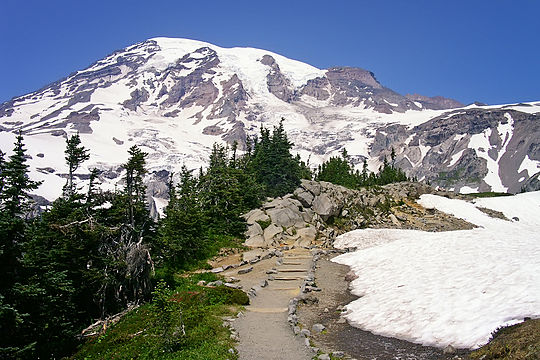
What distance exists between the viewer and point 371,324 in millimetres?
15141

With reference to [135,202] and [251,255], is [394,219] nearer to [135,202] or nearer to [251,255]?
[251,255]

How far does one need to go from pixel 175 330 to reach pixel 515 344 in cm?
1085

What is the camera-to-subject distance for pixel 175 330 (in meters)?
13.9

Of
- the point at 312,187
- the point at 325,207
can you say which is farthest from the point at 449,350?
the point at 312,187

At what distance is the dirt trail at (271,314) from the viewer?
12555 mm

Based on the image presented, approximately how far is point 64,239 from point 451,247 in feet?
75.5

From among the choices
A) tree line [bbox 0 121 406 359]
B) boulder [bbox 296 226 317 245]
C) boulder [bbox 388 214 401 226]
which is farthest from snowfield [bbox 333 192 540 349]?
boulder [bbox 388 214 401 226]

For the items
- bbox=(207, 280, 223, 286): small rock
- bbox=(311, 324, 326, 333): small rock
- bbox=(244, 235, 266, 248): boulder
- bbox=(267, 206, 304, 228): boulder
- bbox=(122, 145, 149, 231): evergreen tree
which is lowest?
bbox=(311, 324, 326, 333): small rock

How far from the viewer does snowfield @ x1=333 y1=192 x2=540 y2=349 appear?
1225 cm

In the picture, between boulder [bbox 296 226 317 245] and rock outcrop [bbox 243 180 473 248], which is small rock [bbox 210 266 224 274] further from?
boulder [bbox 296 226 317 245]

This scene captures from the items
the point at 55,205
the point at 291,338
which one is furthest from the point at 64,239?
the point at 291,338

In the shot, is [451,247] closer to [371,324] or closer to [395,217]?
[371,324]

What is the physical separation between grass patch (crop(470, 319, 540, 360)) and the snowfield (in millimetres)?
622

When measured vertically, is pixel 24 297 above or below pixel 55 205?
below
